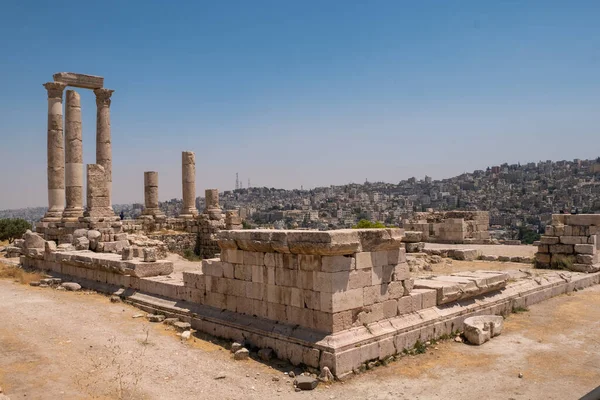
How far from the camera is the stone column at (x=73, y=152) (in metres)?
22.1

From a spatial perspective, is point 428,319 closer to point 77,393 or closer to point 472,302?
point 472,302

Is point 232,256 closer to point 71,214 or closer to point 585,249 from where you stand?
point 585,249

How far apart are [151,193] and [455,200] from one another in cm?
6138

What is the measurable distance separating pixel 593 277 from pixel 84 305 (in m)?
13.2

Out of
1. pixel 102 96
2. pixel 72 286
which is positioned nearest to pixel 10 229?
pixel 102 96

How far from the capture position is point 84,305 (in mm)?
11789

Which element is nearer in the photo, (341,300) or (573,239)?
(341,300)

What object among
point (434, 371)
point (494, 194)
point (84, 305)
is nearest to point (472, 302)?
point (434, 371)

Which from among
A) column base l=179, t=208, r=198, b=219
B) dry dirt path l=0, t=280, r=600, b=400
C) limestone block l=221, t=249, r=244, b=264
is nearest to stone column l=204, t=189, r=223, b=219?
column base l=179, t=208, r=198, b=219

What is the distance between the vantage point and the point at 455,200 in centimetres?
7925

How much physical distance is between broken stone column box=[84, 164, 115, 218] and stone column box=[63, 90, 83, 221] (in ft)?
5.95

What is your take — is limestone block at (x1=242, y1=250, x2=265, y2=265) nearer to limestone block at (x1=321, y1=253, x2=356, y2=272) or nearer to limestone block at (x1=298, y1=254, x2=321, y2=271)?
limestone block at (x1=298, y1=254, x2=321, y2=271)

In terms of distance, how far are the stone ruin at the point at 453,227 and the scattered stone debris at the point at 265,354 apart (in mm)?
17957

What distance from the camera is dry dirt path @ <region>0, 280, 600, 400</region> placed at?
6.57 metres
